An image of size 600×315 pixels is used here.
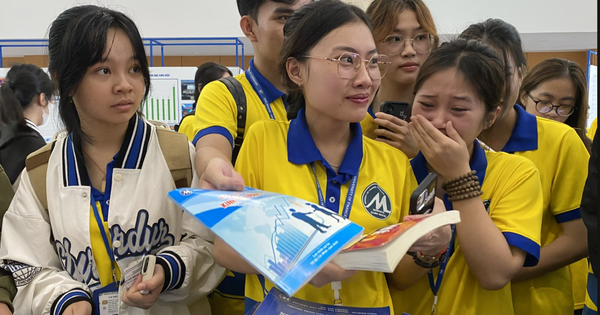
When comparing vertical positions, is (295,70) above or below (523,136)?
above

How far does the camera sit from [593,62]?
9.55 meters

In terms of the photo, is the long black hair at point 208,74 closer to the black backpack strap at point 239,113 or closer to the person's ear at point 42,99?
the person's ear at point 42,99

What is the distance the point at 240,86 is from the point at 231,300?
744 millimetres

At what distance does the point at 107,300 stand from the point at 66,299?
0.12 m

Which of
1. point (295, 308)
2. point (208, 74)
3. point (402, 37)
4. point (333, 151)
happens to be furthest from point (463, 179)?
point (208, 74)

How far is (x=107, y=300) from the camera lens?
1.45 m

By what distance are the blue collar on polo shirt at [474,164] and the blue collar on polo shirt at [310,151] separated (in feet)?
0.71

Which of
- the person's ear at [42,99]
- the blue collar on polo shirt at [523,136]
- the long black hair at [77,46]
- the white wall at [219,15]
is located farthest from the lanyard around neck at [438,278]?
the white wall at [219,15]

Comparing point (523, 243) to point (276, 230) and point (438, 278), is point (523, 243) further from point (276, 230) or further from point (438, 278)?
point (276, 230)

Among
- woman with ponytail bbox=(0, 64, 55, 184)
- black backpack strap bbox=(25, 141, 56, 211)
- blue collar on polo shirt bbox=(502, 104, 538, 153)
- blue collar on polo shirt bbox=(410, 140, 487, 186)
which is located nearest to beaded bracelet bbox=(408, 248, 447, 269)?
blue collar on polo shirt bbox=(410, 140, 487, 186)

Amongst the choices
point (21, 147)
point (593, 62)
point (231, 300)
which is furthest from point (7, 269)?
point (593, 62)

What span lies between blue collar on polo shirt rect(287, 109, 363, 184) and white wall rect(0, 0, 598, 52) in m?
8.44

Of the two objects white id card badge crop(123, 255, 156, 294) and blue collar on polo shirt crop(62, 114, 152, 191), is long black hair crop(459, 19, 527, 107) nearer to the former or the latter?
blue collar on polo shirt crop(62, 114, 152, 191)

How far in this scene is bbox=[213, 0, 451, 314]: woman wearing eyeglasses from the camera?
4.44ft
